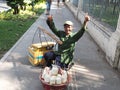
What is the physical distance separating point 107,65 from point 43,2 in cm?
2434

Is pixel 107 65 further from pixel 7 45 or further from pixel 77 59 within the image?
pixel 7 45

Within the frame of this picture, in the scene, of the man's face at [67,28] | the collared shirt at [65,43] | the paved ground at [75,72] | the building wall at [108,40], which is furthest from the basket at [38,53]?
the building wall at [108,40]

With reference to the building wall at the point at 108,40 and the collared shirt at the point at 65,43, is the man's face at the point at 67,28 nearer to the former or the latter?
the collared shirt at the point at 65,43

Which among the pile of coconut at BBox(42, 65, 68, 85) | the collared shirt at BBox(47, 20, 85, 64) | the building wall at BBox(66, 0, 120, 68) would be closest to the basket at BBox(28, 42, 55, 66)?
the collared shirt at BBox(47, 20, 85, 64)

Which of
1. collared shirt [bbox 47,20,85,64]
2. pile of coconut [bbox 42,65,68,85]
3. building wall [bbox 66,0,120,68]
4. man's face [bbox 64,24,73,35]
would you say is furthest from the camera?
building wall [bbox 66,0,120,68]

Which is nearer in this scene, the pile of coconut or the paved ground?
the pile of coconut

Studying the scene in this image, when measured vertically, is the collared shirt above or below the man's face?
below

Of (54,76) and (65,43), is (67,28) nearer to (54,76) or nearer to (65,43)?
(65,43)

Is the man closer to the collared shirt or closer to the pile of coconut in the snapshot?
the collared shirt

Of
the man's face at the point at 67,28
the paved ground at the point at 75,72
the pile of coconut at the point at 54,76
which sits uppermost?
the man's face at the point at 67,28

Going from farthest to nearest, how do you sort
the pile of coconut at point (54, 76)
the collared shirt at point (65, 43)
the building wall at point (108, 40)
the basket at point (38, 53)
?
the building wall at point (108, 40) → the basket at point (38, 53) → the collared shirt at point (65, 43) → the pile of coconut at point (54, 76)

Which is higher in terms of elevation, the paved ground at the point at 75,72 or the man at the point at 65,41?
the man at the point at 65,41

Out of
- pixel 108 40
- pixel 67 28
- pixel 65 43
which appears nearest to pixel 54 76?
pixel 65 43

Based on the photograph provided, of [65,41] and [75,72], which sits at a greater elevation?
[65,41]
